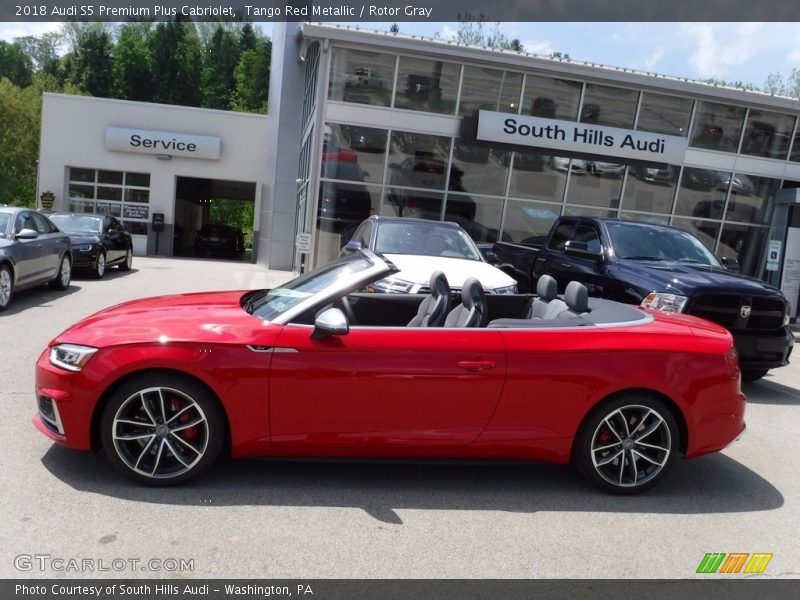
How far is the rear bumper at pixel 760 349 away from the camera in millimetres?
7328

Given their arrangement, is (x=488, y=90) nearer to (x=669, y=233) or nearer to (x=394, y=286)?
(x=669, y=233)

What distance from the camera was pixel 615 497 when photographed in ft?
14.2

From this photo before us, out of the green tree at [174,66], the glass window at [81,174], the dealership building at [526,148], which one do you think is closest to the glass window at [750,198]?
the dealership building at [526,148]

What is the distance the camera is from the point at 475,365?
13.2ft

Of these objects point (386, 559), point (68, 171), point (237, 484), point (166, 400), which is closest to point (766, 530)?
point (386, 559)

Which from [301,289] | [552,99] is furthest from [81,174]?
[301,289]

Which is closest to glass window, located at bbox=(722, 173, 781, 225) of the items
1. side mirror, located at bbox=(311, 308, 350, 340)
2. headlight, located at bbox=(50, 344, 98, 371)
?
side mirror, located at bbox=(311, 308, 350, 340)

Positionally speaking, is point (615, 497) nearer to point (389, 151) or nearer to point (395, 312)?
point (395, 312)

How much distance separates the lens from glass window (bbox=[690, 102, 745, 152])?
17.8 meters

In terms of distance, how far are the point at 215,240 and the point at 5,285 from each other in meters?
19.5

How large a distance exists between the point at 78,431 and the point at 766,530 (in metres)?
4.12

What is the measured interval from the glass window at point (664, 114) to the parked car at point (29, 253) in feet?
46.0

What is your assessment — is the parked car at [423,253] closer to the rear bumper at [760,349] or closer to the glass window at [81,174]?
the rear bumper at [760,349]

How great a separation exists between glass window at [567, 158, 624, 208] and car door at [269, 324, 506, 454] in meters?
14.4
